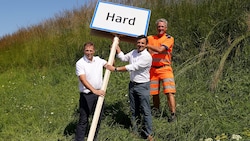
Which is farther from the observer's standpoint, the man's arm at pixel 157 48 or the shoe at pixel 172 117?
the shoe at pixel 172 117

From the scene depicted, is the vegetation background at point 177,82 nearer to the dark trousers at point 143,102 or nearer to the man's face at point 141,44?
the dark trousers at point 143,102

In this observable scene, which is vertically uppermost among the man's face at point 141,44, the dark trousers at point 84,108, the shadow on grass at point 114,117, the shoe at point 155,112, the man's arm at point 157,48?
the man's face at point 141,44

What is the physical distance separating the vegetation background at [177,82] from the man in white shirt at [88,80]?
0.47 meters

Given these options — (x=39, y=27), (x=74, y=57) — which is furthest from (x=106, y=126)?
(x=39, y=27)

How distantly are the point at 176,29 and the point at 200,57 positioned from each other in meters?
1.27

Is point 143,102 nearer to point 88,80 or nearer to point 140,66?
point 140,66

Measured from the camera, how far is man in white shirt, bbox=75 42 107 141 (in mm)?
3874

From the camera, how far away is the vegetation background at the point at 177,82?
455 cm

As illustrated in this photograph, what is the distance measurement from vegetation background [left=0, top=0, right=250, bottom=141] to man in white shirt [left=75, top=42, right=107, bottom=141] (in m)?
0.47

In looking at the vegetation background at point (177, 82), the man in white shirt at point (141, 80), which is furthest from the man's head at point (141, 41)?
the vegetation background at point (177, 82)

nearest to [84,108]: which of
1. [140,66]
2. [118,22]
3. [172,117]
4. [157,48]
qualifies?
[140,66]

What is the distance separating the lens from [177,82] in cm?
582

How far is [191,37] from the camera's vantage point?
276 inches

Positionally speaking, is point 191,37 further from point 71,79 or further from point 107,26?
point 107,26
